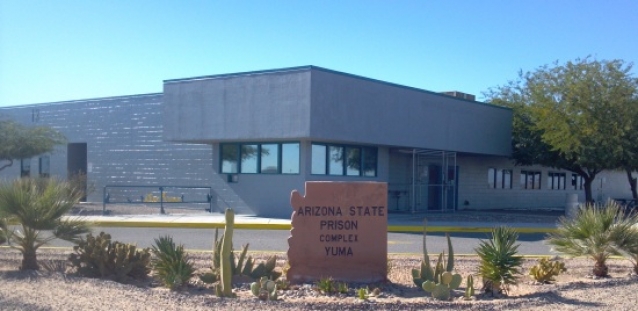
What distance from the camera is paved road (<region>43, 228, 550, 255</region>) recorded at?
1742 cm

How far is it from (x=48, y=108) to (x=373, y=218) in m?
30.9

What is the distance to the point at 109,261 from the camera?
36.6 ft

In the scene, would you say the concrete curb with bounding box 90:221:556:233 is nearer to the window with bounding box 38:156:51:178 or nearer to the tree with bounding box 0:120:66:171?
the tree with bounding box 0:120:66:171

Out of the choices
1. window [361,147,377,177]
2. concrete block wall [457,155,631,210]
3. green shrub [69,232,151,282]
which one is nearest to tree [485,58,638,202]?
concrete block wall [457,155,631,210]

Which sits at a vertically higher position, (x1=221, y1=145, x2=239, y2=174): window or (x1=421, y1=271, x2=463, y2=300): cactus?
(x1=221, y1=145, x2=239, y2=174): window

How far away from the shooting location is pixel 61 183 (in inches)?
483

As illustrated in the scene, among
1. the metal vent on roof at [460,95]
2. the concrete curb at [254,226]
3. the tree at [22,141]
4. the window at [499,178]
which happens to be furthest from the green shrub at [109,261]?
the window at [499,178]

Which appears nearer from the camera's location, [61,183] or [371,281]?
[371,281]

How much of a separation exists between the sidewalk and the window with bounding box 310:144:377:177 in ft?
7.38

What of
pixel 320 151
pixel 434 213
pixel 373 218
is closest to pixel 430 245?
pixel 373 218

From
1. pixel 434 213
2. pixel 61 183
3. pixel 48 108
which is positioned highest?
pixel 48 108

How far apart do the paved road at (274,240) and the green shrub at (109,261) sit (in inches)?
213

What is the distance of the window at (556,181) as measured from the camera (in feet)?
148

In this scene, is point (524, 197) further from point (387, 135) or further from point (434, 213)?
point (387, 135)
